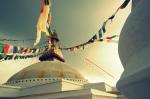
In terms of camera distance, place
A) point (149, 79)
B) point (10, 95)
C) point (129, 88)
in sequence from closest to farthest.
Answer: point (149, 79) → point (129, 88) → point (10, 95)

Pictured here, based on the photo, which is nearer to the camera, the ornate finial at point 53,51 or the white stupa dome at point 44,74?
the white stupa dome at point 44,74

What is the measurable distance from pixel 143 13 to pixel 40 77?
3349 centimetres

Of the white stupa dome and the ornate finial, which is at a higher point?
the ornate finial

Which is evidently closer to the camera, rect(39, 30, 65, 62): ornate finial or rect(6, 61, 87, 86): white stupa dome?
rect(6, 61, 87, 86): white stupa dome

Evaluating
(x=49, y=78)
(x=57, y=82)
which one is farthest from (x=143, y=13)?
(x=49, y=78)

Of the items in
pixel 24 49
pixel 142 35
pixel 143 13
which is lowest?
pixel 142 35

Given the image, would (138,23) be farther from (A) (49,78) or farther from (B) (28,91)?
(A) (49,78)

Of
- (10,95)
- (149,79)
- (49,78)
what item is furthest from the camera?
(49,78)

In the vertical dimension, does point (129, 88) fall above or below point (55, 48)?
below

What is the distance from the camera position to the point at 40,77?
40.2 metres

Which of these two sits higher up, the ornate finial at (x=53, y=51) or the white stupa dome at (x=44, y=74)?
the ornate finial at (x=53, y=51)

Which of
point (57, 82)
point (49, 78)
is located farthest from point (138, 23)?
point (49, 78)

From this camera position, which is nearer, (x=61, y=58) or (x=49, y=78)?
(x=49, y=78)

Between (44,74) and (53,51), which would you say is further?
(53,51)
